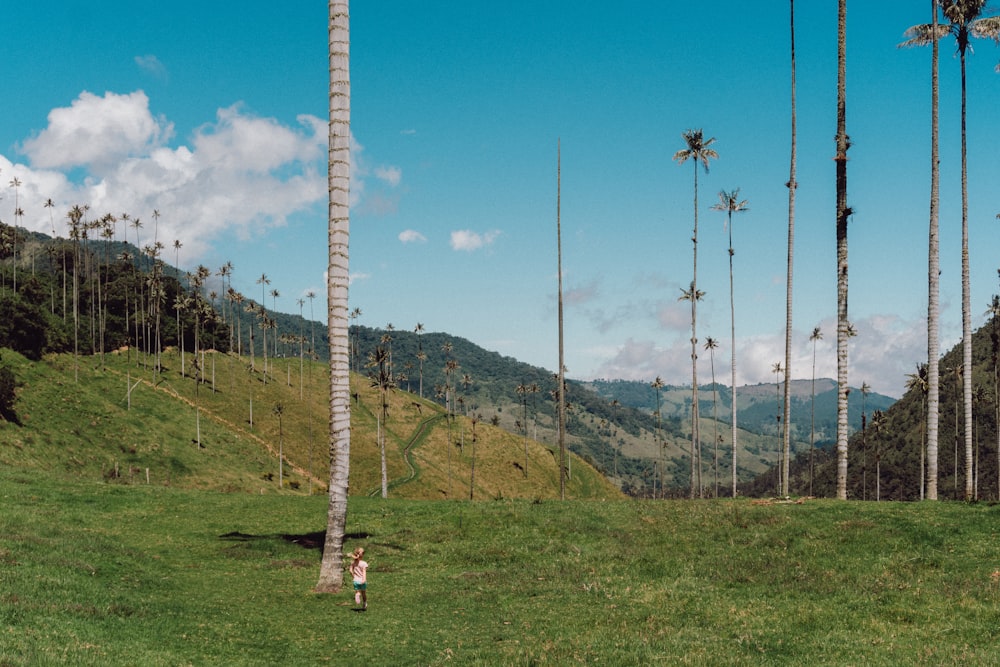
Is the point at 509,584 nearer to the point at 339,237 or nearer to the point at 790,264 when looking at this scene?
the point at 339,237

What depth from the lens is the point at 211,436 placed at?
120562 mm

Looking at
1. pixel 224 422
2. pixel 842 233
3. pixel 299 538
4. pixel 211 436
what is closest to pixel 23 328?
pixel 211 436

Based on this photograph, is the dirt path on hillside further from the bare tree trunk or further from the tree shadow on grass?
the bare tree trunk

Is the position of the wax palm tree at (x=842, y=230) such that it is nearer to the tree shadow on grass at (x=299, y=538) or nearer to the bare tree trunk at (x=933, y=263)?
the bare tree trunk at (x=933, y=263)

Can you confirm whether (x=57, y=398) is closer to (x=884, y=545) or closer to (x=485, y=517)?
(x=485, y=517)

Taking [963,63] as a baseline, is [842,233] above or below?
below

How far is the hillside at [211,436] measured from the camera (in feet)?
289

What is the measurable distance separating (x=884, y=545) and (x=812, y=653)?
1335 cm

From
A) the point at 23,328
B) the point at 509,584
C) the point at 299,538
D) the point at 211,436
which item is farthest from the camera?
the point at 211,436

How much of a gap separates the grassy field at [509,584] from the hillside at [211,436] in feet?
86.1

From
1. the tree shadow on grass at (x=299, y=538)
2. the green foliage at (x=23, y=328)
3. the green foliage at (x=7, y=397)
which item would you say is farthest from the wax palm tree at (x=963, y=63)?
the green foliage at (x=23, y=328)

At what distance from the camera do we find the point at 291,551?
104 feet

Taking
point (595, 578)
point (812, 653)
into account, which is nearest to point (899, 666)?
point (812, 653)

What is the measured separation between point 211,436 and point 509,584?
356 ft
